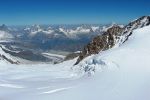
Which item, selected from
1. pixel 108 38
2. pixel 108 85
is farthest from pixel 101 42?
pixel 108 85

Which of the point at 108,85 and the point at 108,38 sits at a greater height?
the point at 108,85

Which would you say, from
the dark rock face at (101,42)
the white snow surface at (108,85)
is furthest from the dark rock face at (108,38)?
the white snow surface at (108,85)

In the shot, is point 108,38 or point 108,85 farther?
point 108,38

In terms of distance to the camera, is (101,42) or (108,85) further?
(101,42)

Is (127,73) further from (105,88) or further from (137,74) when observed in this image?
(105,88)

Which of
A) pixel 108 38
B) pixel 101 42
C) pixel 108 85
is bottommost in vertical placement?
pixel 101 42

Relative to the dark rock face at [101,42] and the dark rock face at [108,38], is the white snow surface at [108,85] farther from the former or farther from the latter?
the dark rock face at [101,42]

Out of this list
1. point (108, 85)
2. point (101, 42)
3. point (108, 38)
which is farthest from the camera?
point (101, 42)

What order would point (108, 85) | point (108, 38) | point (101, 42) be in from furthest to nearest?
1. point (101, 42)
2. point (108, 38)
3. point (108, 85)

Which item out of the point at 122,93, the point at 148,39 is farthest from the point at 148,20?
the point at 122,93

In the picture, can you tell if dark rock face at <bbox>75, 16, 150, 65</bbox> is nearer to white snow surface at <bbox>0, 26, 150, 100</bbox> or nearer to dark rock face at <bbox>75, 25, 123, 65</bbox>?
dark rock face at <bbox>75, 25, 123, 65</bbox>

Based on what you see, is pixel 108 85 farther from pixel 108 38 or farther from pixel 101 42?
pixel 101 42
